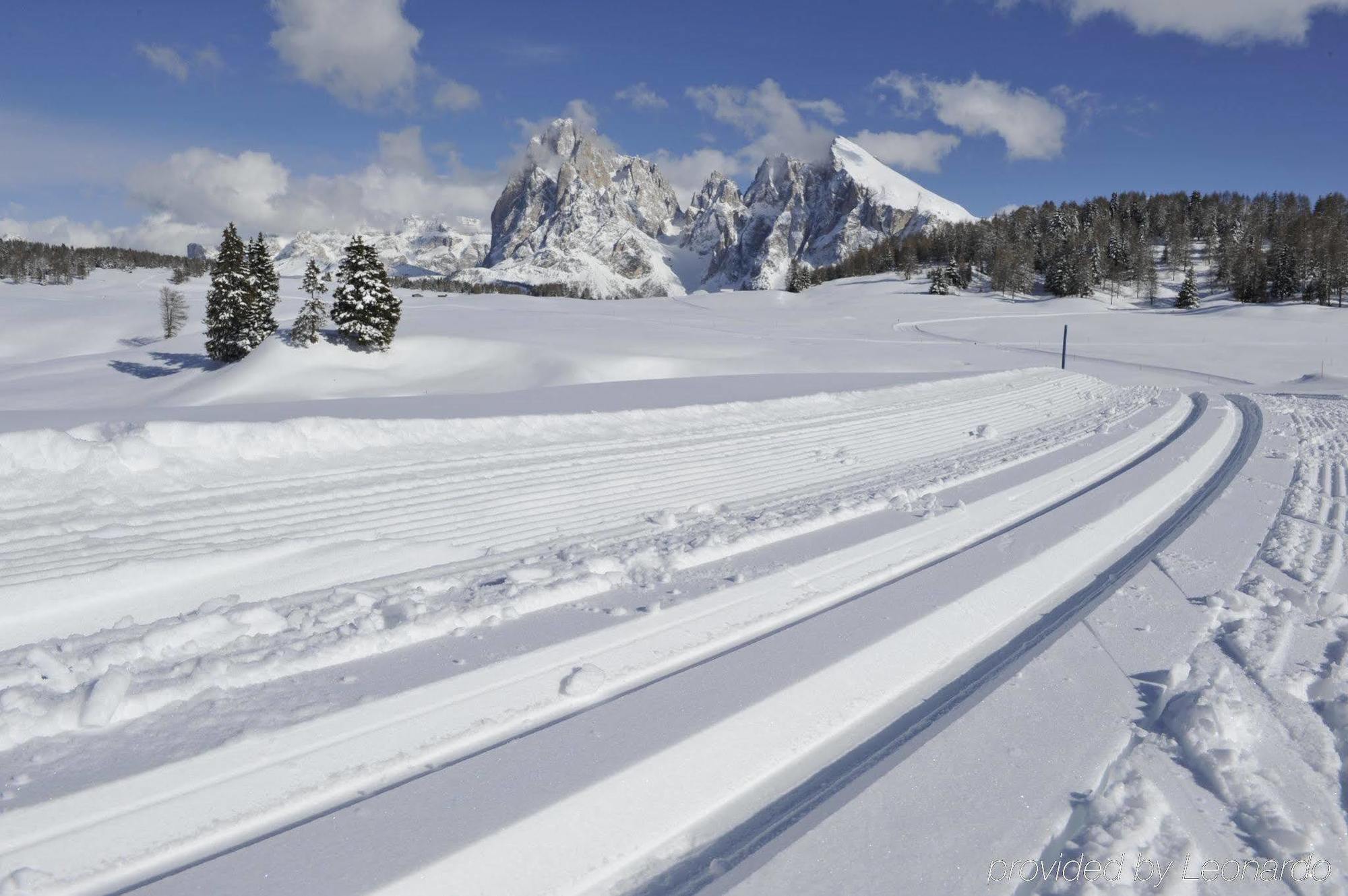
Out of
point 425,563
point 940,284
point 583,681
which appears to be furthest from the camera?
point 940,284

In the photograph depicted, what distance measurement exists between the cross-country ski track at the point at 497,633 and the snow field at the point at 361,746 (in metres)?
0.01

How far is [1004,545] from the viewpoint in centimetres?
612

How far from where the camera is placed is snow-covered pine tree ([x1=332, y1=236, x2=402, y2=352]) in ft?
83.3

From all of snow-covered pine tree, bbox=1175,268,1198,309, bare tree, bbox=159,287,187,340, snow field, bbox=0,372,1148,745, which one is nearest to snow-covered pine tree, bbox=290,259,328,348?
snow field, bbox=0,372,1148,745

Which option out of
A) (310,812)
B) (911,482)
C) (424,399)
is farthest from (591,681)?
(424,399)

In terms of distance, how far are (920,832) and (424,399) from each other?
1001 centimetres

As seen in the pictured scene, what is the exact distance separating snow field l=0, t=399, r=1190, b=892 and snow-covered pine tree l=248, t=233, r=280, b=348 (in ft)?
96.2

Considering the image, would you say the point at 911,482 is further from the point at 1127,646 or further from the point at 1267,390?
the point at 1267,390

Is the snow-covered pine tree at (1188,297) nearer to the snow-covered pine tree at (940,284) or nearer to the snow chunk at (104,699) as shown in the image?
the snow-covered pine tree at (940,284)

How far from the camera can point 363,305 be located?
83.4 feet

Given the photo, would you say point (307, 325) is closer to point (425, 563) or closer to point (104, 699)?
point (425, 563)

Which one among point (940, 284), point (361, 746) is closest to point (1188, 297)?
point (940, 284)

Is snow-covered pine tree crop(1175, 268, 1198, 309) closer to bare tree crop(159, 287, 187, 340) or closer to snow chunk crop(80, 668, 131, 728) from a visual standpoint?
bare tree crop(159, 287, 187, 340)

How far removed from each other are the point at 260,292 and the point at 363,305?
7.38m
